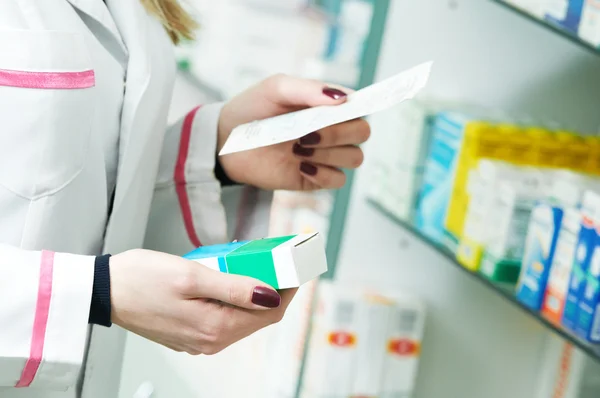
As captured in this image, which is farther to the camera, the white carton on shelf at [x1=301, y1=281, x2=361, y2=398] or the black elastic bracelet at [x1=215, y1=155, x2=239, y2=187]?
the white carton on shelf at [x1=301, y1=281, x2=361, y2=398]

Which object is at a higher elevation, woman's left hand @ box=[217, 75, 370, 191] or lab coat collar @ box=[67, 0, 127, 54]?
lab coat collar @ box=[67, 0, 127, 54]

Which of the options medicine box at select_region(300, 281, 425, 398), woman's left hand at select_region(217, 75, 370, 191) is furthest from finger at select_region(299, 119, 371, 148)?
medicine box at select_region(300, 281, 425, 398)

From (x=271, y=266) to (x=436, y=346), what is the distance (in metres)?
1.49

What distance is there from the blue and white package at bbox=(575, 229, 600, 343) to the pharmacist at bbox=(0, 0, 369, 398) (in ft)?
1.59

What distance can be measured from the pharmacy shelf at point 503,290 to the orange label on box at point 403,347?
1.01 ft

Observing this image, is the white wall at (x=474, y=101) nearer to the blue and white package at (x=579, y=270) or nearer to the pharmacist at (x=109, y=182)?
the blue and white package at (x=579, y=270)

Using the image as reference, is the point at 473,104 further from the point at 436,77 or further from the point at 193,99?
the point at 193,99

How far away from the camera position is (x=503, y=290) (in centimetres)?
169

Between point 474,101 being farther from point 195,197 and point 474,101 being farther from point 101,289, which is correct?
point 101,289

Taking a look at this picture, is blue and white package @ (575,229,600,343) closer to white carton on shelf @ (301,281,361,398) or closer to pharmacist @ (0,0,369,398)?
pharmacist @ (0,0,369,398)

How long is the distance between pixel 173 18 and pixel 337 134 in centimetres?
33

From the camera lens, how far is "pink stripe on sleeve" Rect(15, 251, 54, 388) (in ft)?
2.88

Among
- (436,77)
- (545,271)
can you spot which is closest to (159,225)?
(545,271)

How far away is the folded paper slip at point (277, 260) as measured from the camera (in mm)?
865
